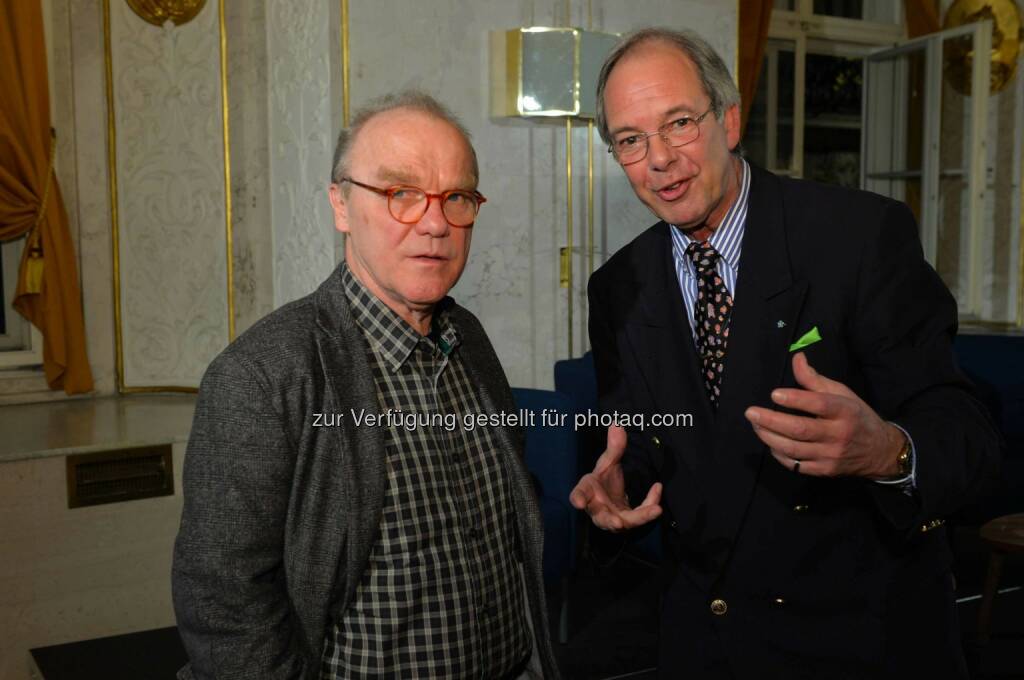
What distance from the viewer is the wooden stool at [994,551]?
10.7 ft

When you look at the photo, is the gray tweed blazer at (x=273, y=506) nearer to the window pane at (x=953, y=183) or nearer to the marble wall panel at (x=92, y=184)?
the marble wall panel at (x=92, y=184)

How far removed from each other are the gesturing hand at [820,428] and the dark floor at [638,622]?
215 centimetres

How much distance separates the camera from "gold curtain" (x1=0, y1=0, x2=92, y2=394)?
397 cm

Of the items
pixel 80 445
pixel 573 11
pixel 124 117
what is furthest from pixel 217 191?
pixel 573 11

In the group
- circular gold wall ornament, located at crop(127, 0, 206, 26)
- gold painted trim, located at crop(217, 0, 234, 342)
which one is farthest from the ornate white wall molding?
circular gold wall ornament, located at crop(127, 0, 206, 26)

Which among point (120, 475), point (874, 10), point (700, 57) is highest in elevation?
point (874, 10)

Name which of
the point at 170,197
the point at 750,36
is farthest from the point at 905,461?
the point at 750,36

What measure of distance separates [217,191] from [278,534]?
3257mm

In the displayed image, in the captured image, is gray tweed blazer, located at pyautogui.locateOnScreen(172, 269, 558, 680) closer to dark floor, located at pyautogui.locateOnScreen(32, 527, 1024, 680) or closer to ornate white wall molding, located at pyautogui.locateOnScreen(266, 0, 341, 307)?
dark floor, located at pyautogui.locateOnScreen(32, 527, 1024, 680)

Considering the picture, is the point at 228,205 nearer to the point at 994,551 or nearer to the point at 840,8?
the point at 994,551

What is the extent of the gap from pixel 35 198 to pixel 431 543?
10.9 feet

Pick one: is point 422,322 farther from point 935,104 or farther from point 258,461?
point 935,104

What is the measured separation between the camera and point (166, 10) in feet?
13.8

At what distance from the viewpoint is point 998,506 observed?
4.50 metres
